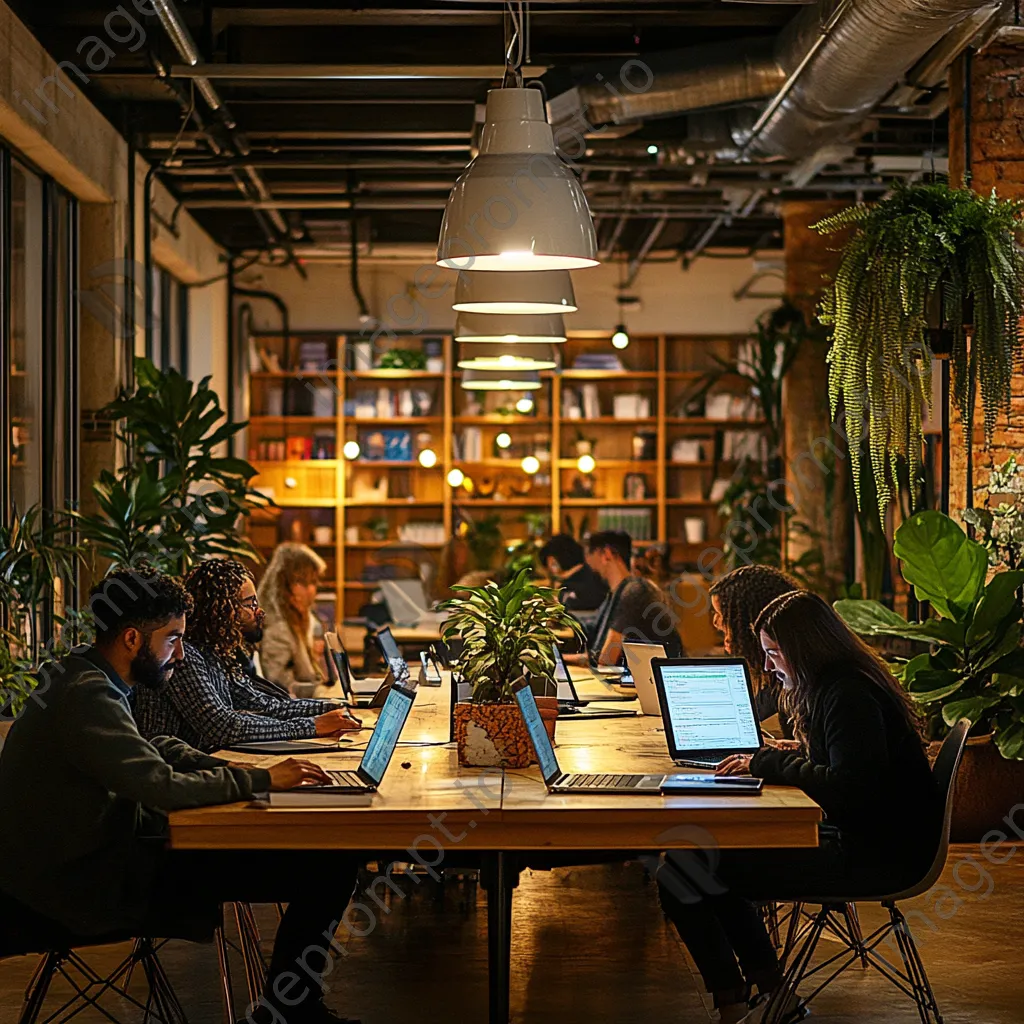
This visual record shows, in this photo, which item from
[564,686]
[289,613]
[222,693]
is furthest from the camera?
[289,613]

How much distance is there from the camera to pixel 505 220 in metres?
4.32

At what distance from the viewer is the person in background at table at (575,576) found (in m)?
10.4

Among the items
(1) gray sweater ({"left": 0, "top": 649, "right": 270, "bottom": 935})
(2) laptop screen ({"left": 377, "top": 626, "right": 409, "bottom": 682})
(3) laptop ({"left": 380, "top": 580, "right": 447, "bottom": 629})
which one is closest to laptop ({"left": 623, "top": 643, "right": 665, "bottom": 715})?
(2) laptop screen ({"left": 377, "top": 626, "right": 409, "bottom": 682})

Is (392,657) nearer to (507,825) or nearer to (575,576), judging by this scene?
(507,825)

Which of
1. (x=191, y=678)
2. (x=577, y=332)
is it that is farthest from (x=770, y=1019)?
(x=577, y=332)

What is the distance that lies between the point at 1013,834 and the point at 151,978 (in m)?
4.40

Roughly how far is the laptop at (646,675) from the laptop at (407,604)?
5342 millimetres

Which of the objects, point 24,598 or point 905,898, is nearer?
point 905,898

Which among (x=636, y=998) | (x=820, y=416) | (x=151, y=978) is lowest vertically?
(x=636, y=998)

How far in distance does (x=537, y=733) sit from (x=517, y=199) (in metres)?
1.44

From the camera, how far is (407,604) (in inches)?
467

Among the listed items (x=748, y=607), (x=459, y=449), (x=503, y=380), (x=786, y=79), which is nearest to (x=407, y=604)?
(x=459, y=449)

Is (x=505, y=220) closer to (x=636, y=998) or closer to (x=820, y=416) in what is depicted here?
(x=636, y=998)

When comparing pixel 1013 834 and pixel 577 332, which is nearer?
pixel 1013 834
